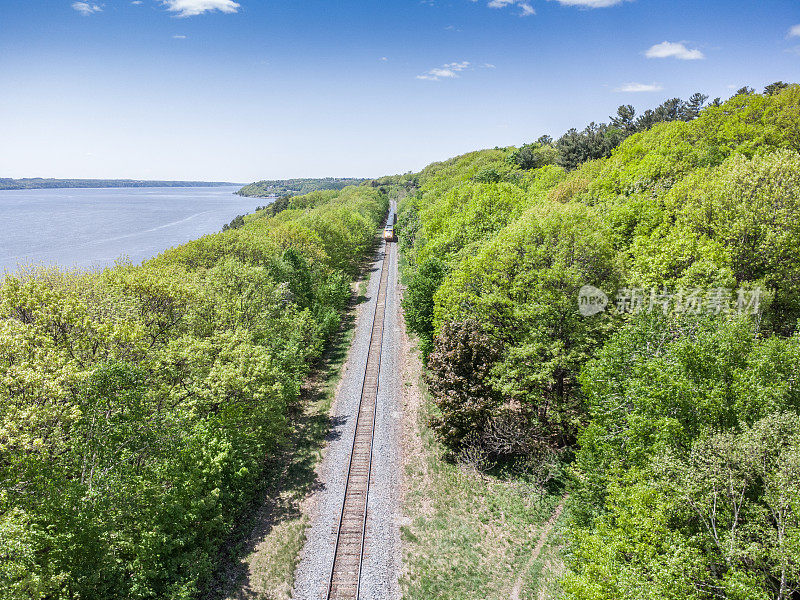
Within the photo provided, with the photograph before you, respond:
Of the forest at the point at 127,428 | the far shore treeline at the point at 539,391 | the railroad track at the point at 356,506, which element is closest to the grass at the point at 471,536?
the far shore treeline at the point at 539,391

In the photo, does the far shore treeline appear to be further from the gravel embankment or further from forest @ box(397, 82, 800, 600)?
the gravel embankment

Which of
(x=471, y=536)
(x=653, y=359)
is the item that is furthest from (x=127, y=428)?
(x=653, y=359)

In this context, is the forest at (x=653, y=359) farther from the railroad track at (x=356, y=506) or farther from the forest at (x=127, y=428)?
the forest at (x=127, y=428)

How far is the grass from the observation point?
16.6m

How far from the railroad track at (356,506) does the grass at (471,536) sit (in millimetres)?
2168

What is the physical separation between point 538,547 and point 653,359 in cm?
1041

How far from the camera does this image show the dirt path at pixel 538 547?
16398 mm

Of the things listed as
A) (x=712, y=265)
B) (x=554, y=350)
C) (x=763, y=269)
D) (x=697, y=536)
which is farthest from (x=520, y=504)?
(x=763, y=269)

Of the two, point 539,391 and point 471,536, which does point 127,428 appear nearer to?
point 471,536

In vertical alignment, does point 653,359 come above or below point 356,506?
above

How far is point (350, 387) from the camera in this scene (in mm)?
31734

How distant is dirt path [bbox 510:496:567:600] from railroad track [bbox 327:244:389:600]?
6.58 metres

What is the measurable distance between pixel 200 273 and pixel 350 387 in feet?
54.8

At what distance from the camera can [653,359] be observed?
1473 centimetres
